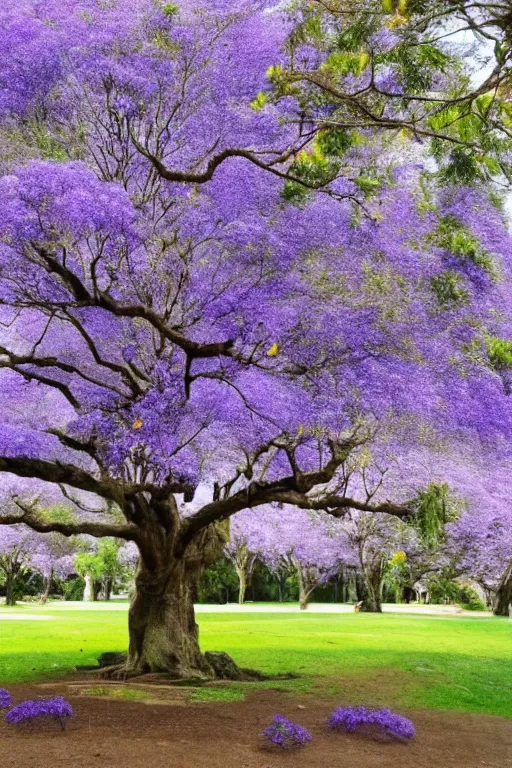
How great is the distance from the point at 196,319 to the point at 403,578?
114ft

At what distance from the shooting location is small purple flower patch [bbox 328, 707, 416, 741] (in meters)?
9.46

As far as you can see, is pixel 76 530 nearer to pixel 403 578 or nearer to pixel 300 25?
pixel 300 25

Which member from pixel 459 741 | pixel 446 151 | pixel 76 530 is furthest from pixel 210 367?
pixel 459 741

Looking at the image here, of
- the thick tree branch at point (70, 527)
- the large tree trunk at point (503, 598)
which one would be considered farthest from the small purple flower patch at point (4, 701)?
the large tree trunk at point (503, 598)

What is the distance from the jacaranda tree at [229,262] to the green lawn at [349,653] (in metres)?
4.78

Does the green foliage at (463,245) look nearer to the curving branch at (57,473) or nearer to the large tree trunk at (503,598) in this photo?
the curving branch at (57,473)

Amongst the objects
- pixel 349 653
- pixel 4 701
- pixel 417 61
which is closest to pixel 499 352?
pixel 417 61

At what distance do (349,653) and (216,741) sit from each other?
35.4 ft

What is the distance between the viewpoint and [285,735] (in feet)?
28.6

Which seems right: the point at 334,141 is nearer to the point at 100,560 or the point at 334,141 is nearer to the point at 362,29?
the point at 362,29

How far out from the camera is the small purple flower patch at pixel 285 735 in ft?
28.3

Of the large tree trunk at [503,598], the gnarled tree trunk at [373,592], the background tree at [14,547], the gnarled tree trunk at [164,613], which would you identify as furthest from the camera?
the gnarled tree trunk at [373,592]

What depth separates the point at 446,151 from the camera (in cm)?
980

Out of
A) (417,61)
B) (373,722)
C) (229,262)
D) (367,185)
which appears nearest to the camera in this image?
(417,61)
